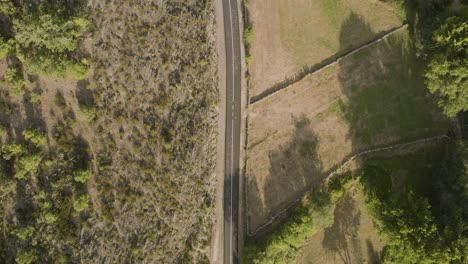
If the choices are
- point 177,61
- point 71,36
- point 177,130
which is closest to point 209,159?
point 177,130

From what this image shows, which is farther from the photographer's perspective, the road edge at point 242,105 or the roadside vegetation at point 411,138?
the road edge at point 242,105

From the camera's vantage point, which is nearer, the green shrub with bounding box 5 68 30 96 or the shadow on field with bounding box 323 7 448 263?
the green shrub with bounding box 5 68 30 96

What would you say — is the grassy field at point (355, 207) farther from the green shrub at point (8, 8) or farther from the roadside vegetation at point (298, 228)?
the green shrub at point (8, 8)

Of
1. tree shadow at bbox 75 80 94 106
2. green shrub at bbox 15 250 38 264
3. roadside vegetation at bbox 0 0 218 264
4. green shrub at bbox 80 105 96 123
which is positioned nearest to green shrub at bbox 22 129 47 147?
roadside vegetation at bbox 0 0 218 264

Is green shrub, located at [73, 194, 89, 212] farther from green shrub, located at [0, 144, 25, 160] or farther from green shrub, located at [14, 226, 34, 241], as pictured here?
green shrub, located at [0, 144, 25, 160]

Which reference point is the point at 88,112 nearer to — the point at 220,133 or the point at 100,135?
the point at 100,135

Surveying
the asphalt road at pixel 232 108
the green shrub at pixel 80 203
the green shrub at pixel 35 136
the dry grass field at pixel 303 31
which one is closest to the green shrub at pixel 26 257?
the green shrub at pixel 80 203

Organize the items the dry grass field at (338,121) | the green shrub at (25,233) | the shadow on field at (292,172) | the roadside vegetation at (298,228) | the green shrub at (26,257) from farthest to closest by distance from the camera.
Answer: the shadow on field at (292,172)
the dry grass field at (338,121)
the roadside vegetation at (298,228)
the green shrub at (25,233)
the green shrub at (26,257)
